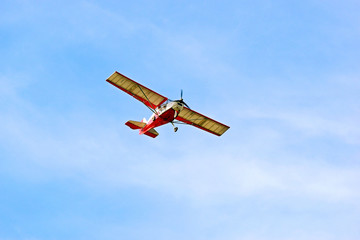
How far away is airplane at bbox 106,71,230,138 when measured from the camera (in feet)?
158

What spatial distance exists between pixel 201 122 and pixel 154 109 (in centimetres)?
636

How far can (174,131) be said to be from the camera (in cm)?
4825

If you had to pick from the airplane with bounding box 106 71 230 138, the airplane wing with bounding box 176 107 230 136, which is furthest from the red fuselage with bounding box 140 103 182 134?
the airplane wing with bounding box 176 107 230 136

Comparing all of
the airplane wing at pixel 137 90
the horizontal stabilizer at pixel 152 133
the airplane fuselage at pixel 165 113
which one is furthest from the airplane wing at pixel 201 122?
the airplane wing at pixel 137 90

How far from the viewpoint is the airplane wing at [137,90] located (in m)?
49.2

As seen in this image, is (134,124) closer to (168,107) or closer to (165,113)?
(165,113)

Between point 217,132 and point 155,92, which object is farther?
point 217,132

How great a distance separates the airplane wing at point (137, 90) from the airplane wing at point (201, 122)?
13.1 ft

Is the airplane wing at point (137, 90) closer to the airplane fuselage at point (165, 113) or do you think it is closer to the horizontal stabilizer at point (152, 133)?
the airplane fuselage at point (165, 113)

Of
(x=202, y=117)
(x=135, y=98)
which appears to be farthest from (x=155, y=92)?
(x=202, y=117)

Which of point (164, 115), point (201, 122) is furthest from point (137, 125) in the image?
point (201, 122)

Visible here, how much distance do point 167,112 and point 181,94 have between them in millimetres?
2004

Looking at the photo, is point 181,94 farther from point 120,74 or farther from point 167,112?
point 120,74

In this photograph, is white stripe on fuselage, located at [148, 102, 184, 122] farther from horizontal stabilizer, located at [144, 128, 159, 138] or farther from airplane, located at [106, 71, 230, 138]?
horizontal stabilizer, located at [144, 128, 159, 138]
